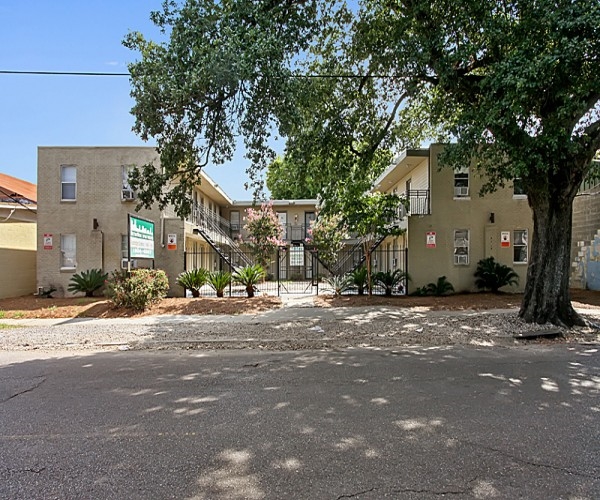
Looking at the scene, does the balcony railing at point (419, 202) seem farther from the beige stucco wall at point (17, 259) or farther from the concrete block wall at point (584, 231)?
the beige stucco wall at point (17, 259)

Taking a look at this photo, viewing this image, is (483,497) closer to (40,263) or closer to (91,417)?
(91,417)

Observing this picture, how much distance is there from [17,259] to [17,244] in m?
0.74

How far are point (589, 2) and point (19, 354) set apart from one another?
12.6m

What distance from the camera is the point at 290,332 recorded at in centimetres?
934

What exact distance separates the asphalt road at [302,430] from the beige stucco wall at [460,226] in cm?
992

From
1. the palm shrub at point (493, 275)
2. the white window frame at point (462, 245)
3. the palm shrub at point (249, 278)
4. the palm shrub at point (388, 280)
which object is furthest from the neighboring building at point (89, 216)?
the palm shrub at point (493, 275)

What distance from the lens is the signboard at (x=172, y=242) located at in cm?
1620

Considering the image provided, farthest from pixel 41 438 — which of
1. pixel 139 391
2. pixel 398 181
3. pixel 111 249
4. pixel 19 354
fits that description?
pixel 398 181

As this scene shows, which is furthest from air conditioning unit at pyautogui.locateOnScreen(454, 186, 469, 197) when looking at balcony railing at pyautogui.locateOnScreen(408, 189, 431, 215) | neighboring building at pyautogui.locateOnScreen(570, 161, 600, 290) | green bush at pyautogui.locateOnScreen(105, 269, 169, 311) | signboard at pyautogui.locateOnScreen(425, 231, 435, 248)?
green bush at pyautogui.locateOnScreen(105, 269, 169, 311)

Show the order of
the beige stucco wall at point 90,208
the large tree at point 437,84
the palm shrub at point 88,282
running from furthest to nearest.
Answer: the beige stucco wall at point 90,208
the palm shrub at point 88,282
the large tree at point 437,84

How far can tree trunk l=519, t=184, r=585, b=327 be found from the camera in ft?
31.7

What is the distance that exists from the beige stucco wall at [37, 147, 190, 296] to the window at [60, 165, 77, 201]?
0.47 feet

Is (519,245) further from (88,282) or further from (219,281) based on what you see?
(88,282)

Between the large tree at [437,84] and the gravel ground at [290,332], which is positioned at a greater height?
the large tree at [437,84]
